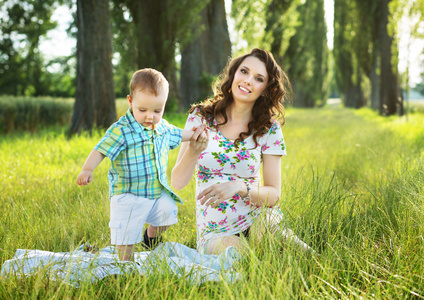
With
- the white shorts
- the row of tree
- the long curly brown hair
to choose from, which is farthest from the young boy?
the row of tree

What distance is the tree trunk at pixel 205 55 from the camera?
13258mm

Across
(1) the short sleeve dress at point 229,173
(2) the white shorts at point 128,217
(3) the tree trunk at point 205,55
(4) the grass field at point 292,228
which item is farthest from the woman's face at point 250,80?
(3) the tree trunk at point 205,55

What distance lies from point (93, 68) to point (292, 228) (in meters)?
6.08

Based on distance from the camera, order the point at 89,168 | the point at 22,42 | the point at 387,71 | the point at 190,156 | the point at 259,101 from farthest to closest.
Answer: 1. the point at 22,42
2. the point at 387,71
3. the point at 259,101
4. the point at 190,156
5. the point at 89,168

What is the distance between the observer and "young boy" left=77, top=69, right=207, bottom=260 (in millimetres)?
2125

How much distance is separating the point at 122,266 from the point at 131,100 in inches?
37.9

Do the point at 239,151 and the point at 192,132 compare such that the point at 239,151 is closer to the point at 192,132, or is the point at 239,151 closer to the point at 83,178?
the point at 192,132

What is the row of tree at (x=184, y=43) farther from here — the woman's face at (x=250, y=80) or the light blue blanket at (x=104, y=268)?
the light blue blanket at (x=104, y=268)

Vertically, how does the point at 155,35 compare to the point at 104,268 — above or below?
above

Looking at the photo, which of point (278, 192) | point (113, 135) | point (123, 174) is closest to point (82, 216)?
point (123, 174)

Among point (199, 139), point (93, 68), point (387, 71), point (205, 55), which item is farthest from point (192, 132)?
point (387, 71)

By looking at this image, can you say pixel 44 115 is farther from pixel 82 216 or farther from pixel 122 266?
pixel 122 266

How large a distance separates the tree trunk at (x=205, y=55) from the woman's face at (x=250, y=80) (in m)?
10.1

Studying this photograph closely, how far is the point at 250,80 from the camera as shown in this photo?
2.73 m
